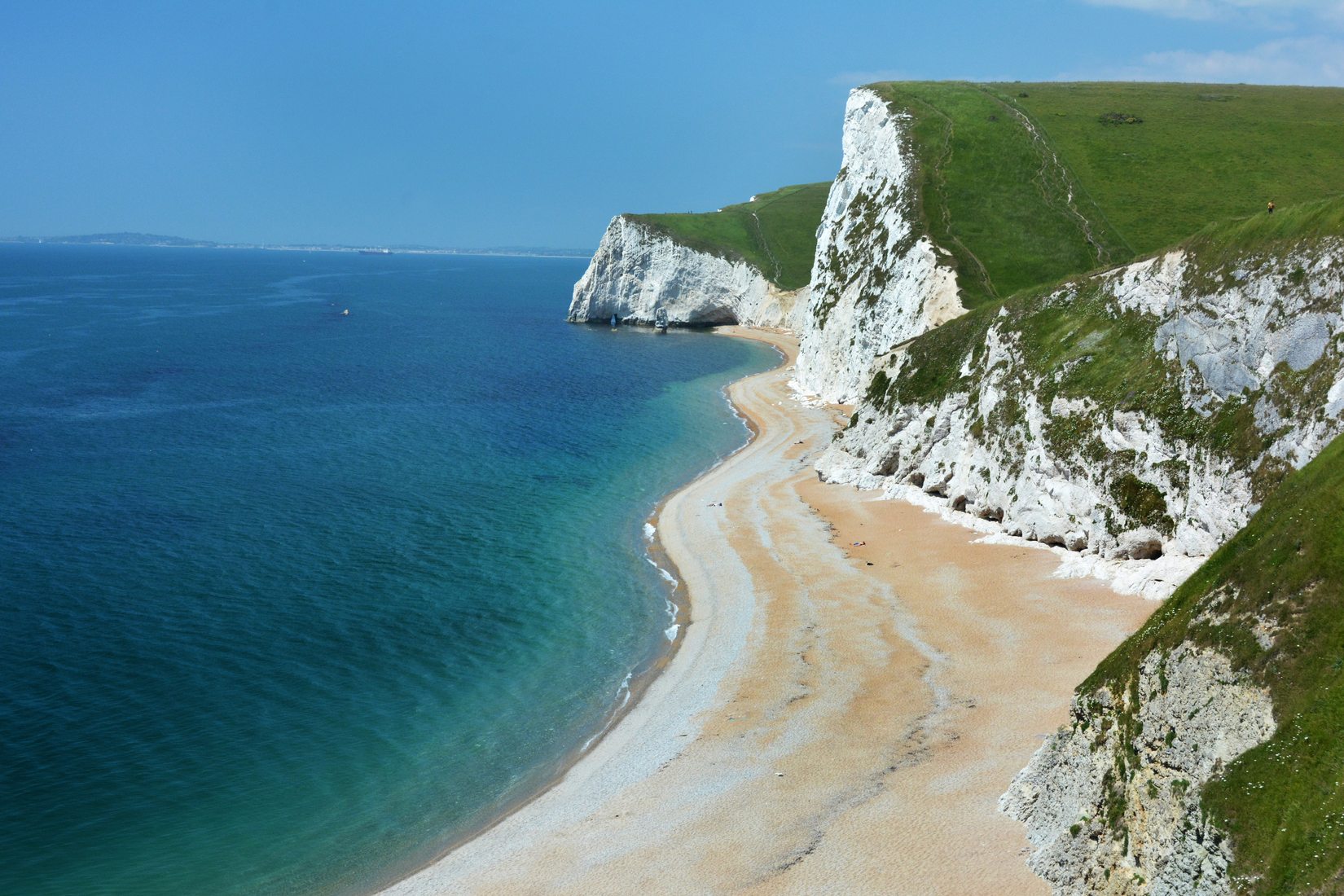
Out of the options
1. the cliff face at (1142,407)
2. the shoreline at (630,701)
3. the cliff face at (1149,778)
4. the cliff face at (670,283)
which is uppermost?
the cliff face at (670,283)

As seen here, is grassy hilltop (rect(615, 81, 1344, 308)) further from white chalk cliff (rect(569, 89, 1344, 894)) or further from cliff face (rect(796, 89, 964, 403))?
white chalk cliff (rect(569, 89, 1344, 894))

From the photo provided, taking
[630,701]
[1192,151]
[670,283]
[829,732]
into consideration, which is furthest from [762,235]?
[829,732]

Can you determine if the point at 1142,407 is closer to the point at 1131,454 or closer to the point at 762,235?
the point at 1131,454

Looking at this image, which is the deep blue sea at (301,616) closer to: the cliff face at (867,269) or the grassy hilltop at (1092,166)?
the cliff face at (867,269)

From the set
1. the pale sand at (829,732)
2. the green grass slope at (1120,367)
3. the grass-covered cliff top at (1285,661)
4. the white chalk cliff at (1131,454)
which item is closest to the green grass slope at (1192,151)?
the white chalk cliff at (1131,454)

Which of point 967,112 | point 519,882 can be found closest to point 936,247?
point 967,112

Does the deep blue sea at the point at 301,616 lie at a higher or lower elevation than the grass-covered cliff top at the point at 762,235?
lower
